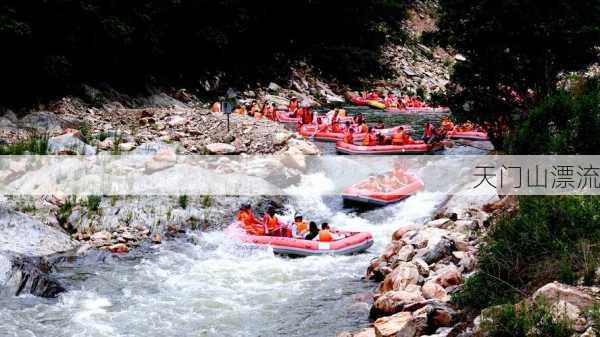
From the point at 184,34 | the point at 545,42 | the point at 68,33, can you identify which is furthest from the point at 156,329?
the point at 184,34

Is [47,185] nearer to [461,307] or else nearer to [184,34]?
[461,307]

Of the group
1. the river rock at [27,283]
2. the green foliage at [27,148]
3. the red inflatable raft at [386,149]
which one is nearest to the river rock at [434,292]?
the river rock at [27,283]

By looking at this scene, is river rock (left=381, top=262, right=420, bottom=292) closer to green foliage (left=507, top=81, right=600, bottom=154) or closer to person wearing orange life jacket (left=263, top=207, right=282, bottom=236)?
green foliage (left=507, top=81, right=600, bottom=154)

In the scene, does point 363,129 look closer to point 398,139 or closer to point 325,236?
point 398,139

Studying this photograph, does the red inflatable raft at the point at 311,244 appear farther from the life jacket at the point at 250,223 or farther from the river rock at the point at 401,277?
the river rock at the point at 401,277

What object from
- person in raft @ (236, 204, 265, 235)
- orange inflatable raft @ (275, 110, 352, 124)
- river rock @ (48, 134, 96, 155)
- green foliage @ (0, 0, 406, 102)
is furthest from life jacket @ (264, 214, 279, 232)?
orange inflatable raft @ (275, 110, 352, 124)

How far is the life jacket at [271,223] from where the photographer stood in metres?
13.4

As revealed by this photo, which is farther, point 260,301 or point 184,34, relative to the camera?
point 184,34

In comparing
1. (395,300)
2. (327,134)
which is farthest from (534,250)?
(327,134)

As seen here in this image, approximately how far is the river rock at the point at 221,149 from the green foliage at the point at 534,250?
1003cm

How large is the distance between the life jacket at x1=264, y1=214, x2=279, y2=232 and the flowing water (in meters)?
0.58

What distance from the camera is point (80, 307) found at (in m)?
9.92

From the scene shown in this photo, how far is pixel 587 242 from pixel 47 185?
10.9 m

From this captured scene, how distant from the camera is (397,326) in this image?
26.8 feet
